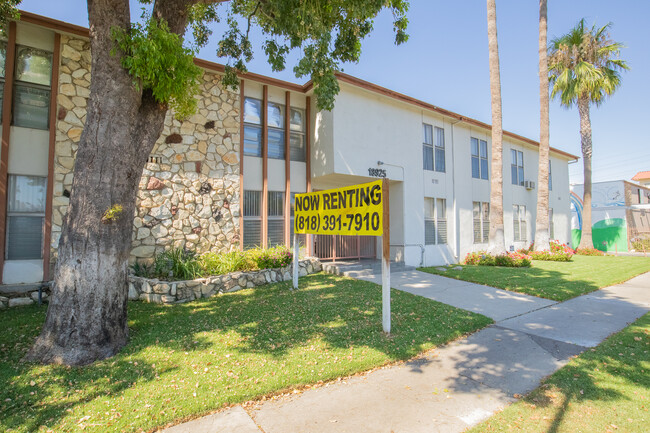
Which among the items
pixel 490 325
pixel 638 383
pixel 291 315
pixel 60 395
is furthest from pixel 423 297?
pixel 60 395

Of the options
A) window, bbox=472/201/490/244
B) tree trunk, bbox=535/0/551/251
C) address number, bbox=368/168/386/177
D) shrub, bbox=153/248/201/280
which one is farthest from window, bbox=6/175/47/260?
tree trunk, bbox=535/0/551/251

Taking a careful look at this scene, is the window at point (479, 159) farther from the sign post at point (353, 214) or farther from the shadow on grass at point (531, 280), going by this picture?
the sign post at point (353, 214)

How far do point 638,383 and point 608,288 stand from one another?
674 centimetres

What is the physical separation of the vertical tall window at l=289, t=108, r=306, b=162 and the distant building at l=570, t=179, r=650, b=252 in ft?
77.0

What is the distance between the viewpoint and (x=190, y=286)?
7520 millimetres

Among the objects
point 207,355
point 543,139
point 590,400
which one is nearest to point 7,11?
point 207,355

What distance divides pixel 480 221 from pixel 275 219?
9.89m

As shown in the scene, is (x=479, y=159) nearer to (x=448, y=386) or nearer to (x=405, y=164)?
(x=405, y=164)

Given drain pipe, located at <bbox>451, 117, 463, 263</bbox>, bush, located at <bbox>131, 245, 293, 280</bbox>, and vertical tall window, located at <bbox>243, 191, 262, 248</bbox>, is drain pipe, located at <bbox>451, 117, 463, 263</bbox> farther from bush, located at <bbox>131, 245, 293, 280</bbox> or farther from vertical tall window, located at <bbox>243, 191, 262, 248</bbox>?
vertical tall window, located at <bbox>243, 191, 262, 248</bbox>

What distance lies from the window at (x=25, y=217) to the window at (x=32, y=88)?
4.33ft

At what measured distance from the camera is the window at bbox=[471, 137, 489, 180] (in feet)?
50.4

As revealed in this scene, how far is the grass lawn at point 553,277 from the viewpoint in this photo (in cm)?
824

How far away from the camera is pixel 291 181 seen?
428 inches

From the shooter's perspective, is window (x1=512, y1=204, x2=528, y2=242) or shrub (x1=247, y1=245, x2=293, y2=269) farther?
window (x1=512, y1=204, x2=528, y2=242)
